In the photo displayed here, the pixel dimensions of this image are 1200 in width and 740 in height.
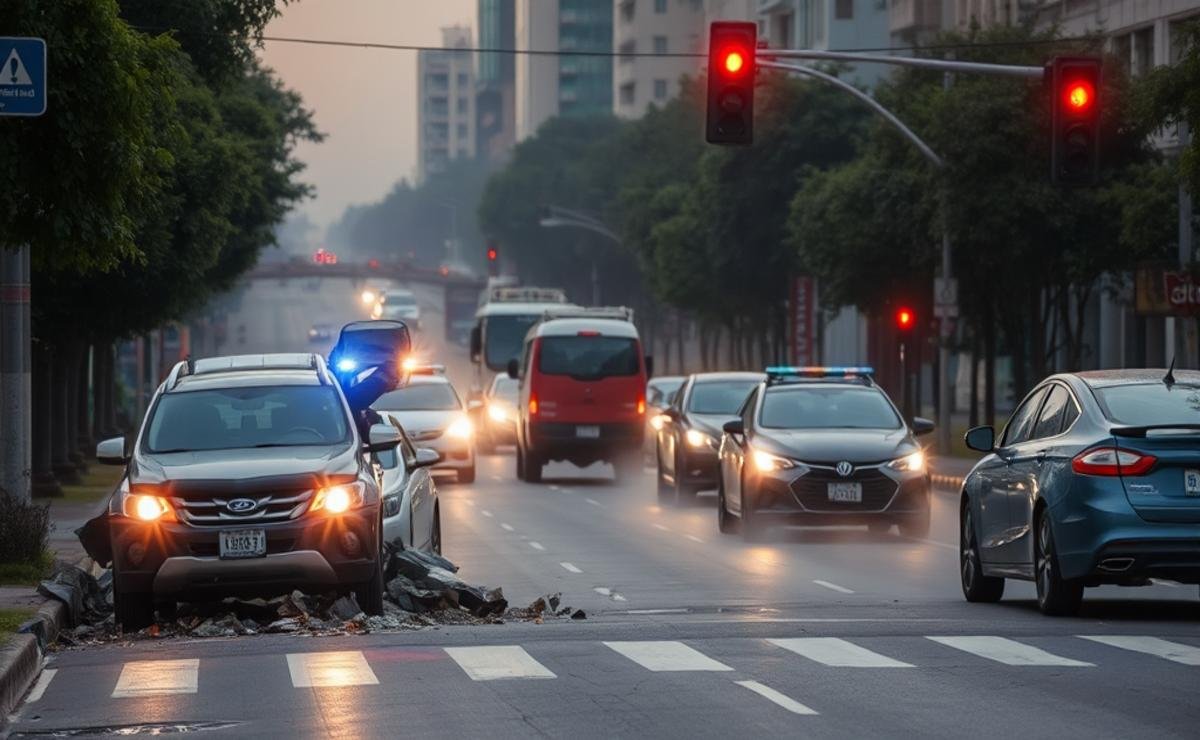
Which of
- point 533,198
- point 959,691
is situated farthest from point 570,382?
point 533,198

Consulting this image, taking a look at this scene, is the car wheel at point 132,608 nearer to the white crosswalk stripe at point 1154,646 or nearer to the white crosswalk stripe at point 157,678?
the white crosswalk stripe at point 157,678

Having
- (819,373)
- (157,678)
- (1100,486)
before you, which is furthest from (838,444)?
(157,678)

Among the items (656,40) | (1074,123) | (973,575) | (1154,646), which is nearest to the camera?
(1154,646)

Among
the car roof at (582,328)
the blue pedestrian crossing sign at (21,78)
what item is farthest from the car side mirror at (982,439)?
the car roof at (582,328)

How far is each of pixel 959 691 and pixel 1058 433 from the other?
4632 millimetres

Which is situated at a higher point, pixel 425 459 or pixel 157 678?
pixel 425 459

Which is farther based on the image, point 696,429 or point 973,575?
point 696,429

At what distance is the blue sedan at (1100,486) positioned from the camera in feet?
51.9

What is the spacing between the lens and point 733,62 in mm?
26922

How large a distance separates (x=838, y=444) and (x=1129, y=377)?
31.3 ft

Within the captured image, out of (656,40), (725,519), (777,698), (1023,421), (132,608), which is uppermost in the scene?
(656,40)

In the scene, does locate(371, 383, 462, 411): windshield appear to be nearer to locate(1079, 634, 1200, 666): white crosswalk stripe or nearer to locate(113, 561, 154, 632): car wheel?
locate(113, 561, 154, 632): car wheel

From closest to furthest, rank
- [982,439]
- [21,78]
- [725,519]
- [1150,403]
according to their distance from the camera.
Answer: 1. [21,78]
2. [1150,403]
3. [982,439]
4. [725,519]

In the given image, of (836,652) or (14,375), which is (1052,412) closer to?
(836,652)
